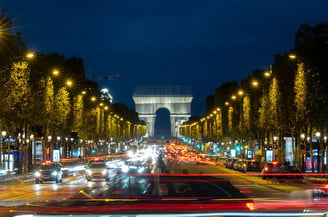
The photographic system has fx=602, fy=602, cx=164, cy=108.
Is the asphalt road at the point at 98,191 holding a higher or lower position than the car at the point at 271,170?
lower

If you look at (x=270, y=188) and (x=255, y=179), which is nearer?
(x=270, y=188)

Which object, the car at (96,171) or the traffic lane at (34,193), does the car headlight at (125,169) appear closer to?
the car at (96,171)

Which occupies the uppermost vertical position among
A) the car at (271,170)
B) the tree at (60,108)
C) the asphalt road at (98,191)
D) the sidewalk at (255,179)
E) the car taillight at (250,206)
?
the tree at (60,108)

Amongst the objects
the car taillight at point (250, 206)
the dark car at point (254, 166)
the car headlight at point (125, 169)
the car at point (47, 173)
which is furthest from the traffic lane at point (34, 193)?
the dark car at point (254, 166)

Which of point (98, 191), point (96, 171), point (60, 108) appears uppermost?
point (60, 108)

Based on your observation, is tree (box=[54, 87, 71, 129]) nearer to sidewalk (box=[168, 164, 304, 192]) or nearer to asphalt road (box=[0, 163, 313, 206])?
sidewalk (box=[168, 164, 304, 192])

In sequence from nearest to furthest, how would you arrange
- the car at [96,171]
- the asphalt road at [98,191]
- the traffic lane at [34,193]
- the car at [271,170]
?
1. the asphalt road at [98,191]
2. the traffic lane at [34,193]
3. the car at [96,171]
4. the car at [271,170]

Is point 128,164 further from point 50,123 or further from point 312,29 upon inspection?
point 312,29

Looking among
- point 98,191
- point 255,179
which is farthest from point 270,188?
point 255,179

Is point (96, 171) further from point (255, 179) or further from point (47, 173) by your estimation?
point (255, 179)

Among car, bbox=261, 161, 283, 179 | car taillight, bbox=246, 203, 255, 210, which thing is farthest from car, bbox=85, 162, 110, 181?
car taillight, bbox=246, 203, 255, 210

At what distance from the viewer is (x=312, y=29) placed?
181ft

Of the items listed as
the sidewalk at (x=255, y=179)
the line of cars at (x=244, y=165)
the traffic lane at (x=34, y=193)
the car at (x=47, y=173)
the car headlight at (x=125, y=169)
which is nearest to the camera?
the traffic lane at (x=34, y=193)

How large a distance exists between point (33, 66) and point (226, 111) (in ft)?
196
